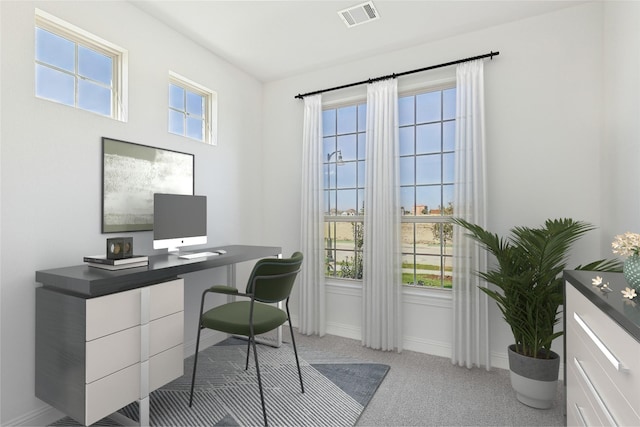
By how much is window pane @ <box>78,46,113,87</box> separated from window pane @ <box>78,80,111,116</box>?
58 mm

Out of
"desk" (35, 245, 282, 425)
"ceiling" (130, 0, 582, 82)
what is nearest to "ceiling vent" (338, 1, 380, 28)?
"ceiling" (130, 0, 582, 82)

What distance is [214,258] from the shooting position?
96.6 inches

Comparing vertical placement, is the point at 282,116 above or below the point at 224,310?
above

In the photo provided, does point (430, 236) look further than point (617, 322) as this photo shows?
Yes

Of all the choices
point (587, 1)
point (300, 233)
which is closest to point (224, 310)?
point (300, 233)

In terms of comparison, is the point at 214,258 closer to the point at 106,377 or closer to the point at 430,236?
the point at 106,377

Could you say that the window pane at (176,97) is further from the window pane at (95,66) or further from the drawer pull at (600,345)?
the drawer pull at (600,345)

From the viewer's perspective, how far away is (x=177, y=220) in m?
2.61

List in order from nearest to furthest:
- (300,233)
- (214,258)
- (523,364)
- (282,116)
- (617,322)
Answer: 1. (617,322)
2. (523,364)
3. (214,258)
4. (300,233)
5. (282,116)

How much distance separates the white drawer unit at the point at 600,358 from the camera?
3.17ft

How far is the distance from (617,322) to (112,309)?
2.25 m

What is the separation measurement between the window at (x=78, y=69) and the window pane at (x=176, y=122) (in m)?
0.52

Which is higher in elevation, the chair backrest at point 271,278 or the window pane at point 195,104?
the window pane at point 195,104

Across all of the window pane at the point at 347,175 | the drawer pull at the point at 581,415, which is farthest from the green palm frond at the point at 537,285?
the window pane at the point at 347,175
